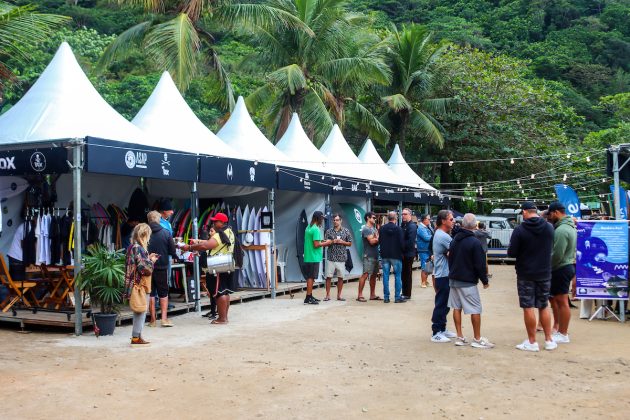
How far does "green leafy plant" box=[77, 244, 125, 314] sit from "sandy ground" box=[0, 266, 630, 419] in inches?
20.9

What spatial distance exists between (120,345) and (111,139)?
10.00 ft

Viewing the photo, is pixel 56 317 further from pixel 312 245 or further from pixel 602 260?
pixel 602 260

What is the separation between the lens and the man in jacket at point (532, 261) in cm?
859

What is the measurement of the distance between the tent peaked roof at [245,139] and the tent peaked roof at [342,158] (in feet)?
9.57

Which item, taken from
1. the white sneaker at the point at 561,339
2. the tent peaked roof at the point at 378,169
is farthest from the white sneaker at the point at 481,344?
the tent peaked roof at the point at 378,169

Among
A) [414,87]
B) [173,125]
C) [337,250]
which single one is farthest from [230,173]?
[414,87]

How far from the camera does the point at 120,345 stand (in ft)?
29.8

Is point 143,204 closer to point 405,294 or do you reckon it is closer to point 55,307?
point 55,307

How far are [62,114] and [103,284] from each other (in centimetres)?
301

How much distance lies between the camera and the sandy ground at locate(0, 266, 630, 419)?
609 cm

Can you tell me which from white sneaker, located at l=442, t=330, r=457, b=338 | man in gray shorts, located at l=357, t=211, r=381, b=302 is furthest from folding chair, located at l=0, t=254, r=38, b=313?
white sneaker, located at l=442, t=330, r=457, b=338

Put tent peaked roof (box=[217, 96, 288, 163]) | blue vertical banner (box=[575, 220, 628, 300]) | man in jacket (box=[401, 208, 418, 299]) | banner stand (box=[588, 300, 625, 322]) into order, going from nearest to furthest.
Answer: blue vertical banner (box=[575, 220, 628, 300]) < banner stand (box=[588, 300, 625, 322]) < man in jacket (box=[401, 208, 418, 299]) < tent peaked roof (box=[217, 96, 288, 163])

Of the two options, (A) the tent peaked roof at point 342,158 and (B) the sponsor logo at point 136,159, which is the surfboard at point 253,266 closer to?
(A) the tent peaked roof at point 342,158

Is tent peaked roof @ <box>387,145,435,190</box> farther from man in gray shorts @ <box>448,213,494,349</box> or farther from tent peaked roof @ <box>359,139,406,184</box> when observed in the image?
man in gray shorts @ <box>448,213,494,349</box>
